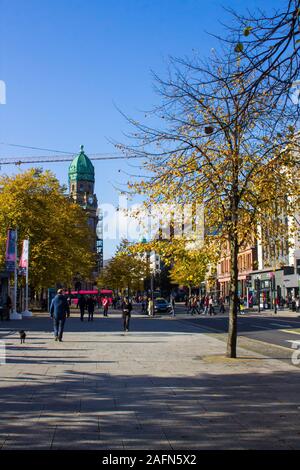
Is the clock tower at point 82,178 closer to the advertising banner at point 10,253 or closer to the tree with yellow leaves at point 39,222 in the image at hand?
the tree with yellow leaves at point 39,222

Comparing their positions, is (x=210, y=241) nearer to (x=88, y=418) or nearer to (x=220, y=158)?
(x=220, y=158)

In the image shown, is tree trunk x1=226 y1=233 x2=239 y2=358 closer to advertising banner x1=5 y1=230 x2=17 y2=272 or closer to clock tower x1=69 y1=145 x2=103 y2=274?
advertising banner x1=5 y1=230 x2=17 y2=272

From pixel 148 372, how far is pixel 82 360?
270 centimetres

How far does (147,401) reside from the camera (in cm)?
908

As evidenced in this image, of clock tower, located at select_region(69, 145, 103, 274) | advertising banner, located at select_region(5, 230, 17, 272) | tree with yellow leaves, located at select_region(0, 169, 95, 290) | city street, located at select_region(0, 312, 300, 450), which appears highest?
clock tower, located at select_region(69, 145, 103, 274)

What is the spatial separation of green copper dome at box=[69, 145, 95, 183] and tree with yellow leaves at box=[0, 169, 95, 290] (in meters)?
104

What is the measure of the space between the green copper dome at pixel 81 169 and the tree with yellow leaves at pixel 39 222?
10449 cm

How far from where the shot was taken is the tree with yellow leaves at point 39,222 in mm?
42594

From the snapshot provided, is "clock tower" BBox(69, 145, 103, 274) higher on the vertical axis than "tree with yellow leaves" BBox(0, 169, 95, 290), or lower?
higher

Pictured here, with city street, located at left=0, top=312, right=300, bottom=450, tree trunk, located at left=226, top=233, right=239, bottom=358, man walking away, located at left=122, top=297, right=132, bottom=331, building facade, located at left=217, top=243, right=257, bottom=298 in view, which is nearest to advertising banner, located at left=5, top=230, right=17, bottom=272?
man walking away, located at left=122, top=297, right=132, bottom=331

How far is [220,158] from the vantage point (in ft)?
47.4

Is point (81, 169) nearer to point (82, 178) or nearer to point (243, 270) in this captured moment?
point (82, 178)

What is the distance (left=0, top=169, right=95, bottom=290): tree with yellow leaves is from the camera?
42594 mm
